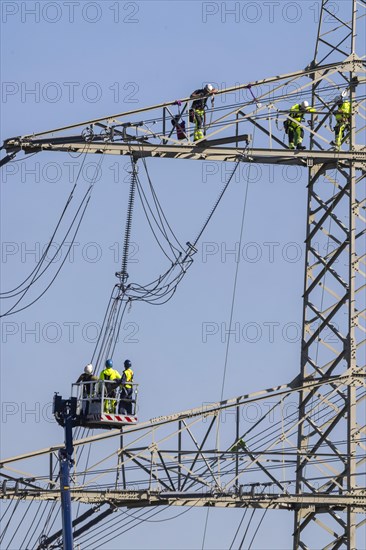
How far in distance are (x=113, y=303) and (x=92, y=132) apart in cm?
406

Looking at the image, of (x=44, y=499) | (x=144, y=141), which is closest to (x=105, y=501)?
(x=44, y=499)

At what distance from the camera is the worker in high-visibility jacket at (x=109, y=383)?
351 feet

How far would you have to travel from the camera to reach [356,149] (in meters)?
110

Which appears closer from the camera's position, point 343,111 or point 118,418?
point 118,418

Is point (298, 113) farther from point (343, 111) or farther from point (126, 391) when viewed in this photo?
point (126, 391)

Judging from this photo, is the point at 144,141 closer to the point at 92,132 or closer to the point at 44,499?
the point at 92,132

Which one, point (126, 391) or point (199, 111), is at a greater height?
point (199, 111)

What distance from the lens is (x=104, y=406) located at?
107062 millimetres

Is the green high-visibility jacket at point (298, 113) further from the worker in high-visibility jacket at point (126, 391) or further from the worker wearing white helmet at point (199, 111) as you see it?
the worker in high-visibility jacket at point (126, 391)

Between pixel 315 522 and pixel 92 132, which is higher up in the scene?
pixel 92 132

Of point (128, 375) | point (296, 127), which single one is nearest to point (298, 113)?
point (296, 127)

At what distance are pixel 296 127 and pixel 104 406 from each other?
27.4 ft

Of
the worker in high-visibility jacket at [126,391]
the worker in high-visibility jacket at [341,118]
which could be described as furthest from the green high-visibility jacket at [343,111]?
the worker in high-visibility jacket at [126,391]

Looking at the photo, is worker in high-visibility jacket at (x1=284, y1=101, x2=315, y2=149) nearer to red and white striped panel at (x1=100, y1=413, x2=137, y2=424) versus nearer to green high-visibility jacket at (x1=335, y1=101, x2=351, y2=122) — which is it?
green high-visibility jacket at (x1=335, y1=101, x2=351, y2=122)
